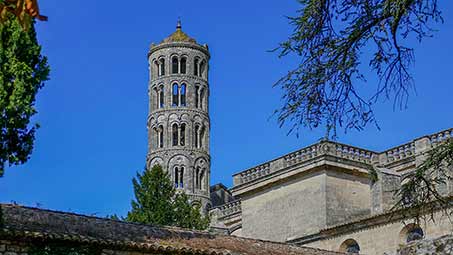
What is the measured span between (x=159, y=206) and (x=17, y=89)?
1784cm

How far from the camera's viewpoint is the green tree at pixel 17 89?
21234 mm

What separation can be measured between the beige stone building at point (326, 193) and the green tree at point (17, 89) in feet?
49.3

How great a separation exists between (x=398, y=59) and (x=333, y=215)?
90.5ft

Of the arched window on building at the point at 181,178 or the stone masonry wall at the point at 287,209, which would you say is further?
the arched window on building at the point at 181,178

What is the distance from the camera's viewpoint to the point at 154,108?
6556cm

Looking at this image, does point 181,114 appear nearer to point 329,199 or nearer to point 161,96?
point 161,96

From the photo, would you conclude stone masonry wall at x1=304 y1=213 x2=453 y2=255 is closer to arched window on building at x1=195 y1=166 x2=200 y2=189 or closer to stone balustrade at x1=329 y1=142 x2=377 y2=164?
stone balustrade at x1=329 y1=142 x2=377 y2=164

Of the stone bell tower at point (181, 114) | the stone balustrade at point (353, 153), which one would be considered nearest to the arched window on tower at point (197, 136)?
the stone bell tower at point (181, 114)

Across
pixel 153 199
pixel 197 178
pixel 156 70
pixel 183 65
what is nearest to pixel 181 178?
pixel 197 178

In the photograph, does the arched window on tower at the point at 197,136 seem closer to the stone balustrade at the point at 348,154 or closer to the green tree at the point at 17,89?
the stone balustrade at the point at 348,154

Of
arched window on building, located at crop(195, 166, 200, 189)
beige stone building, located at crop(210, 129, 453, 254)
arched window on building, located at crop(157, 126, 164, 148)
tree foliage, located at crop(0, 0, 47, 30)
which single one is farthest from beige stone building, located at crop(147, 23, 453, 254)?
tree foliage, located at crop(0, 0, 47, 30)

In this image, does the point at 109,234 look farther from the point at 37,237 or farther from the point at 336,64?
the point at 336,64

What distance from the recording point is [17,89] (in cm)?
2141

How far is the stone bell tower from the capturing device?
209ft
